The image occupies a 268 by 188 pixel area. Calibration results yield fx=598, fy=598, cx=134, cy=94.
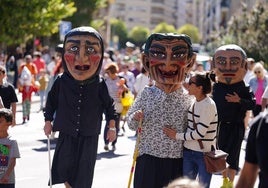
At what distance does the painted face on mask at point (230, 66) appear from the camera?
7.59 meters

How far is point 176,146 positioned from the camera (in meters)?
6.21

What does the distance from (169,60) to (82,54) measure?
1110 mm

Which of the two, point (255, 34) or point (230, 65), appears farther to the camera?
point (255, 34)

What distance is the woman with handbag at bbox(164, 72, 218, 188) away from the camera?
618cm

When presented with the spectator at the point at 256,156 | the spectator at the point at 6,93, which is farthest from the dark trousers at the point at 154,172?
the spectator at the point at 6,93

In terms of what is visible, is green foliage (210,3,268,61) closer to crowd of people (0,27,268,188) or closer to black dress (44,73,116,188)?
crowd of people (0,27,268,188)

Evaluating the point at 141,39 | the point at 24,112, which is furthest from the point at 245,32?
the point at 141,39

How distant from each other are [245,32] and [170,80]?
2957cm

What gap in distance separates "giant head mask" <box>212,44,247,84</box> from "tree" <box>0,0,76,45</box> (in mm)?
14864

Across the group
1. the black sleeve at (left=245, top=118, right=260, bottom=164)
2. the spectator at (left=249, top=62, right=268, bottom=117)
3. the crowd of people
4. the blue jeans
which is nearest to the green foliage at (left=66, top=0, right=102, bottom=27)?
the spectator at (left=249, top=62, right=268, bottom=117)

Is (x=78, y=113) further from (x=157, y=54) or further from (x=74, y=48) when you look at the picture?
(x=157, y=54)

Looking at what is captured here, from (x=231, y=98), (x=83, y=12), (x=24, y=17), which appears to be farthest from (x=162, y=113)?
(x=83, y=12)

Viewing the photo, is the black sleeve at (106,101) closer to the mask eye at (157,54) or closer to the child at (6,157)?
the mask eye at (157,54)

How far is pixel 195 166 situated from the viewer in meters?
6.40
